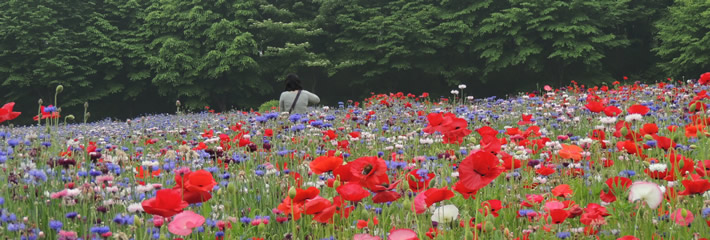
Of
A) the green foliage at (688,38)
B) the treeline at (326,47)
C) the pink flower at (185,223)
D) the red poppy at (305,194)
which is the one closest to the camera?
the pink flower at (185,223)

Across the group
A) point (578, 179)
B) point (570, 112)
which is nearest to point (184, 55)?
point (570, 112)

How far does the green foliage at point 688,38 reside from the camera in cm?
1894

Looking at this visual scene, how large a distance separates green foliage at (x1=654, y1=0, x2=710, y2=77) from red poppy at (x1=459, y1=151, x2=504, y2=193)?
67.2 ft

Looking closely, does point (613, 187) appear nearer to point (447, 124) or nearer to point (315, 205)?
point (447, 124)

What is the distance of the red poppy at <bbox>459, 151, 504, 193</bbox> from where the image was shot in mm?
1458

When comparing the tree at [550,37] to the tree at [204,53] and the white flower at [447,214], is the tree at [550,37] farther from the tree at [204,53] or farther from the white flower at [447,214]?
the white flower at [447,214]

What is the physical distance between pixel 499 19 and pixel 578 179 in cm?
1936

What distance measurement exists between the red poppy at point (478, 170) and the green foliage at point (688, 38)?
20.5m

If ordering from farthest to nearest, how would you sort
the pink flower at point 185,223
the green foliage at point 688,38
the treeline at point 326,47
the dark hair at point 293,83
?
the treeline at point 326,47
the green foliage at point 688,38
the dark hair at point 293,83
the pink flower at point 185,223

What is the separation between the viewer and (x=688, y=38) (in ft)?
62.9

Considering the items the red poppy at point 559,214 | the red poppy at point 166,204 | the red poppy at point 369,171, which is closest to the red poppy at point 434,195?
the red poppy at point 369,171

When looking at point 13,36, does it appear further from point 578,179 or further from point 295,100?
point 578,179

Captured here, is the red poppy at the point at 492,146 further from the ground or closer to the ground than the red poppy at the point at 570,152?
further from the ground

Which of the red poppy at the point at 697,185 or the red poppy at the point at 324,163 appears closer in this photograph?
the red poppy at the point at 697,185
